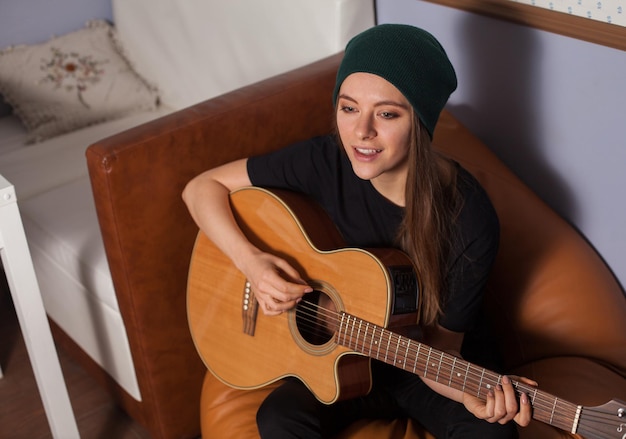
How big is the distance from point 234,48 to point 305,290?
1006 millimetres

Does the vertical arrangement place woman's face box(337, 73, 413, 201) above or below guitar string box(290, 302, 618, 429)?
above

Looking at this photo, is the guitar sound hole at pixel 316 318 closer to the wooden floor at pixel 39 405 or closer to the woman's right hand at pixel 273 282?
the woman's right hand at pixel 273 282

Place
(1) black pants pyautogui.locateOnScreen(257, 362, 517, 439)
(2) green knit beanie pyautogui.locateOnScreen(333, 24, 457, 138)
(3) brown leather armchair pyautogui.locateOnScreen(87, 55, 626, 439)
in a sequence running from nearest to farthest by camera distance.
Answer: (2) green knit beanie pyautogui.locateOnScreen(333, 24, 457, 138) < (1) black pants pyautogui.locateOnScreen(257, 362, 517, 439) < (3) brown leather armchair pyautogui.locateOnScreen(87, 55, 626, 439)

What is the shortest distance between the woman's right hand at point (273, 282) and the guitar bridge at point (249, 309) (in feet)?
0.13

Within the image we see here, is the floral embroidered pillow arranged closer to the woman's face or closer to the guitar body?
the guitar body

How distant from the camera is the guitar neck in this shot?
3.91 feet

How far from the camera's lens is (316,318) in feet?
4.83

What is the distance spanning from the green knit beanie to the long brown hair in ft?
0.26

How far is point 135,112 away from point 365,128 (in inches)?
55.6

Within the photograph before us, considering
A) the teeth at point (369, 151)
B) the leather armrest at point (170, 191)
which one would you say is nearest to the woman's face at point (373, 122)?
the teeth at point (369, 151)

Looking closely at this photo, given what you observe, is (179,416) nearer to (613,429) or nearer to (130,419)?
(130,419)

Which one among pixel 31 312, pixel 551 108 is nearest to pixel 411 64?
pixel 551 108

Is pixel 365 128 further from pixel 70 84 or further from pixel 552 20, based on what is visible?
pixel 70 84

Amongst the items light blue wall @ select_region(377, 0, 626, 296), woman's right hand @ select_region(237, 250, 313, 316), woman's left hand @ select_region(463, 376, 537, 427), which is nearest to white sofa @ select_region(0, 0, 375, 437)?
light blue wall @ select_region(377, 0, 626, 296)
